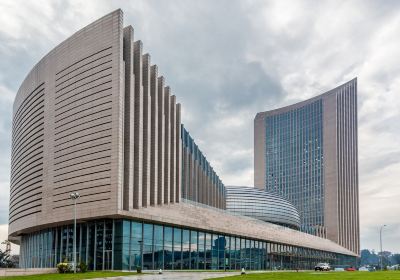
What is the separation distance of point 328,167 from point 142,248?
430ft

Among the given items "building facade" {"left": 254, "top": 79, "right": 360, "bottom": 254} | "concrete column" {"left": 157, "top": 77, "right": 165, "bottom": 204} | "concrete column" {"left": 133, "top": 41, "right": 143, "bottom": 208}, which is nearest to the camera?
"concrete column" {"left": 133, "top": 41, "right": 143, "bottom": 208}

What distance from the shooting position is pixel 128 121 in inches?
2379

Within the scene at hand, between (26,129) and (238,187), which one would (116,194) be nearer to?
(26,129)

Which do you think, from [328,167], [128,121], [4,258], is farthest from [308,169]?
[128,121]

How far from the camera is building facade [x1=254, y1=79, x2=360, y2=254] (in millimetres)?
179250

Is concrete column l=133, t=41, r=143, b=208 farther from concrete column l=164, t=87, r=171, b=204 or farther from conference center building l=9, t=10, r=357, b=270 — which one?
concrete column l=164, t=87, r=171, b=204

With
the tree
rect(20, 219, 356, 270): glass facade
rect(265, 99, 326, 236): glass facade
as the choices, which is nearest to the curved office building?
rect(20, 219, 356, 270): glass facade

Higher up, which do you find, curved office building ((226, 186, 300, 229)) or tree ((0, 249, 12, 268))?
curved office building ((226, 186, 300, 229))

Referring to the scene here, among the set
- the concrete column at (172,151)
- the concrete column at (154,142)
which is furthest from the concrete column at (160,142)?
the concrete column at (172,151)

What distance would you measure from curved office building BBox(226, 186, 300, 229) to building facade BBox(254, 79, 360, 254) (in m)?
50.7

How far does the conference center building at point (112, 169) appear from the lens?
5988cm

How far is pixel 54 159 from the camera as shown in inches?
2724

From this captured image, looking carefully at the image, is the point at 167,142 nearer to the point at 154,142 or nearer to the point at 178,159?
the point at 178,159

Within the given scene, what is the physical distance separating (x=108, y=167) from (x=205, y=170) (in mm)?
31499
